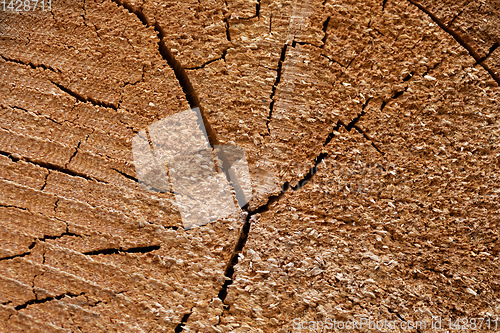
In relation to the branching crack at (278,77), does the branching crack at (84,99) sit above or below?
below

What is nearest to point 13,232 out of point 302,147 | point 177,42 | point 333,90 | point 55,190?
point 55,190
